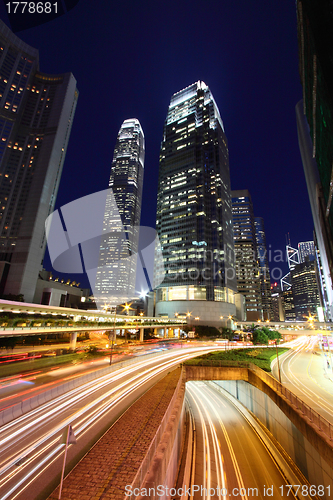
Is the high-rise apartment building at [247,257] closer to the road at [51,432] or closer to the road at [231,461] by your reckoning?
the road at [231,461]

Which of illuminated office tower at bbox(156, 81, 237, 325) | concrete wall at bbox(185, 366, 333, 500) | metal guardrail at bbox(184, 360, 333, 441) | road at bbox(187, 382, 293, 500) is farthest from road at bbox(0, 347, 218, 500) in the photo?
illuminated office tower at bbox(156, 81, 237, 325)

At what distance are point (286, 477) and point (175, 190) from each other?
404ft

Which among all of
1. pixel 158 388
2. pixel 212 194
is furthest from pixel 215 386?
pixel 212 194

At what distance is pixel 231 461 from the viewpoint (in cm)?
1684

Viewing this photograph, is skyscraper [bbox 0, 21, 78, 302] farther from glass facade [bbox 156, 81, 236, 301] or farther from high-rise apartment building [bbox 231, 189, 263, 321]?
high-rise apartment building [bbox 231, 189, 263, 321]

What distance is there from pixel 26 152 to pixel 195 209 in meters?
88.3

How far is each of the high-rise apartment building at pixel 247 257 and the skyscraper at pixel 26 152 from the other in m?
143

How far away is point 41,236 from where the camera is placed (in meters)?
89.6

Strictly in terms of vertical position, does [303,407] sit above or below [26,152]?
below

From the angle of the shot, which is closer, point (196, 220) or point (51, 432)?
point (51, 432)

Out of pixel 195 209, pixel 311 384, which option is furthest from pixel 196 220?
pixel 311 384

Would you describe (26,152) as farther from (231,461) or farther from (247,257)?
(247,257)

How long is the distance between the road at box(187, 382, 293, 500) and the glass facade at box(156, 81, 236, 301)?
83.6 meters

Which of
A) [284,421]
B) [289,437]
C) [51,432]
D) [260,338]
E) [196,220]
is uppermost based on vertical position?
[196,220]
